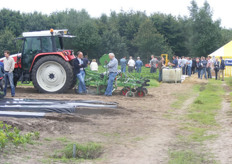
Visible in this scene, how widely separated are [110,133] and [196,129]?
219cm

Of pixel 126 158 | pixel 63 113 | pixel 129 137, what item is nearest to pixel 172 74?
pixel 63 113

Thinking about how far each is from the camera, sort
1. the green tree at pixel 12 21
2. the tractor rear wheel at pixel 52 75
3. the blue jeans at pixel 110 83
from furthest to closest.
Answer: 1. the green tree at pixel 12 21
2. the blue jeans at pixel 110 83
3. the tractor rear wheel at pixel 52 75

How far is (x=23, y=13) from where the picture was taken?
70188mm

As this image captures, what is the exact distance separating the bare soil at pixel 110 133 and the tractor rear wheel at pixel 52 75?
160 inches

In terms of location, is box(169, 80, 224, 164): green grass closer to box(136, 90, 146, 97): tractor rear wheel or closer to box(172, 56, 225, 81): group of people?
box(136, 90, 146, 97): tractor rear wheel

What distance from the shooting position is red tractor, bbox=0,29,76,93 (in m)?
15.3

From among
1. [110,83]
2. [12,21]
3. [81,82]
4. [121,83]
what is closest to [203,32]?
[12,21]

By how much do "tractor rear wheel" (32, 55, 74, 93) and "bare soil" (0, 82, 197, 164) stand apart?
4.07 meters

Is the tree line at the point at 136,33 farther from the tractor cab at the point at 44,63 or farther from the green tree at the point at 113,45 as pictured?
the tractor cab at the point at 44,63

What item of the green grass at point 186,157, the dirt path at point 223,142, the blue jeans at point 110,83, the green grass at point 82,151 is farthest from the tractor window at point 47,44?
the green grass at point 186,157

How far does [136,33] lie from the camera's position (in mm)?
66375

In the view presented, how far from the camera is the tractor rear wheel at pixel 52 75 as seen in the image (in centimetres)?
1519

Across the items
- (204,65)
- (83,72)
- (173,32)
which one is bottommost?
(83,72)

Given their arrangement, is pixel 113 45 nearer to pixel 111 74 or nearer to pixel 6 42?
pixel 6 42
